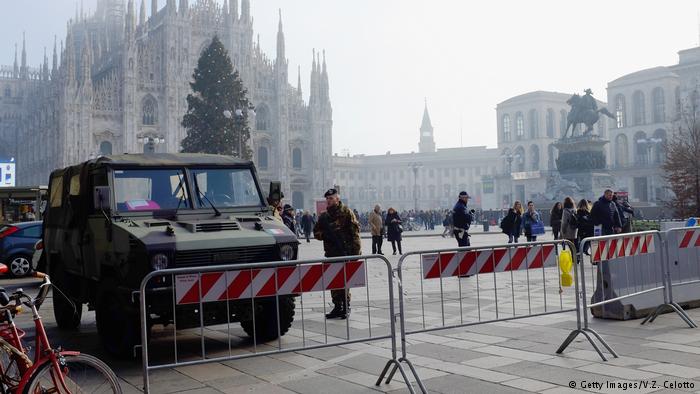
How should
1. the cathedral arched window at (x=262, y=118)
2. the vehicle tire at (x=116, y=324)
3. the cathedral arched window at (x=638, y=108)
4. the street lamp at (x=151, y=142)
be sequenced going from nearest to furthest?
the vehicle tire at (x=116, y=324)
the street lamp at (x=151, y=142)
the cathedral arched window at (x=262, y=118)
the cathedral arched window at (x=638, y=108)

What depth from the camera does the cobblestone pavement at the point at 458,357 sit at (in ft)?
18.1

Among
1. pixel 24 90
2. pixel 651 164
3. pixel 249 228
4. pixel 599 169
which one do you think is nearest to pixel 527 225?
pixel 249 228

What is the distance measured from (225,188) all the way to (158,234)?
1472 millimetres

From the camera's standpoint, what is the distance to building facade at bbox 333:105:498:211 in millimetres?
110750

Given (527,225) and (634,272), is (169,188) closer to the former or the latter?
(634,272)

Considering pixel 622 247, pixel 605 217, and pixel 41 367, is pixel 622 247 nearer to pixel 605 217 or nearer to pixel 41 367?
pixel 41 367

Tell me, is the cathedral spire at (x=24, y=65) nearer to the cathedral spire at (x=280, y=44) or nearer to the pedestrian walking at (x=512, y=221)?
the cathedral spire at (x=280, y=44)

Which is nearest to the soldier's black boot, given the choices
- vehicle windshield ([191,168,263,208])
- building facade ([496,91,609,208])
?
vehicle windshield ([191,168,263,208])

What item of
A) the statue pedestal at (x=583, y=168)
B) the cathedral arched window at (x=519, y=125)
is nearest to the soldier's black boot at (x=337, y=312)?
the statue pedestal at (x=583, y=168)

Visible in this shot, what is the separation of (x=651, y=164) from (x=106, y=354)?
75.3 meters

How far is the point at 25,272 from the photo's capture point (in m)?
17.1

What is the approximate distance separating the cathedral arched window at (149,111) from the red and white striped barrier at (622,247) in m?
60.2

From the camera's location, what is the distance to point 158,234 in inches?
261

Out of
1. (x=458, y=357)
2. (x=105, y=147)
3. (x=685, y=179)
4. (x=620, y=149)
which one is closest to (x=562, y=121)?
(x=620, y=149)
